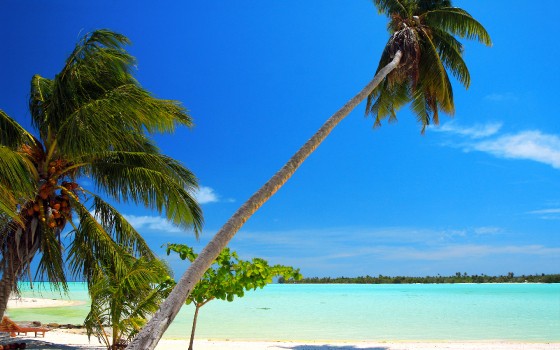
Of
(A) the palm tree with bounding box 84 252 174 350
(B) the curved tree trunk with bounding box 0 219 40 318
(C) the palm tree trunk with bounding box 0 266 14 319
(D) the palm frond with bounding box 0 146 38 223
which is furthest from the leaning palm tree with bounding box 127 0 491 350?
(C) the palm tree trunk with bounding box 0 266 14 319

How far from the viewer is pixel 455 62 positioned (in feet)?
42.2

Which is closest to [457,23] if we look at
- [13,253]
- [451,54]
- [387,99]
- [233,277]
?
[451,54]

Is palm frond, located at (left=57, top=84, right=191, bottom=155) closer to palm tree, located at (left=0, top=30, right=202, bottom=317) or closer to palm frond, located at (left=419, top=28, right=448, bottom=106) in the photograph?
palm tree, located at (left=0, top=30, right=202, bottom=317)

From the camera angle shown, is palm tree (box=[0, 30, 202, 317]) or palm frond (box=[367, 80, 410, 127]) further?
palm frond (box=[367, 80, 410, 127])

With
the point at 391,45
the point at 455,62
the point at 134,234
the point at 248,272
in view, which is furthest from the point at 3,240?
the point at 455,62

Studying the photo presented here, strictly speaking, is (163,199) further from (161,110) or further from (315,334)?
(315,334)

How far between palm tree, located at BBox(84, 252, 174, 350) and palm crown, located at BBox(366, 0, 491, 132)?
7.04 metres

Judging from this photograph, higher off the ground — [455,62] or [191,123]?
[455,62]

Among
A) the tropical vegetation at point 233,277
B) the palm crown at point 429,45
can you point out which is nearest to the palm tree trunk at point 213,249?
the tropical vegetation at point 233,277

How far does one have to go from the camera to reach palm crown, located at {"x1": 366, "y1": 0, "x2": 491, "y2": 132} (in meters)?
11.8

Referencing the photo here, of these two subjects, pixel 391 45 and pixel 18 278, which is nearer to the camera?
pixel 18 278

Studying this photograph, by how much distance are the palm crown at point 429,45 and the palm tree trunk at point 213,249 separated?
4583 millimetres

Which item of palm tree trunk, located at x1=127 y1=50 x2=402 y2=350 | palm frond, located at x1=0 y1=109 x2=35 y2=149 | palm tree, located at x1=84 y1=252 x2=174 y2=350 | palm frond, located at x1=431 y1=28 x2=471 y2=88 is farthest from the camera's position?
palm frond, located at x1=431 y1=28 x2=471 y2=88

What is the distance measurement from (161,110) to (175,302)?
4.26m
